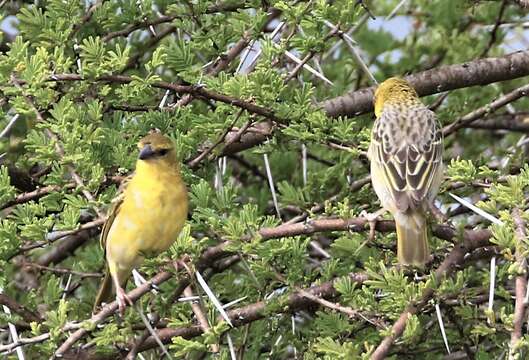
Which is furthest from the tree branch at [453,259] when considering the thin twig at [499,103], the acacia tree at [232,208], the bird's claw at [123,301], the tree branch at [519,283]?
the thin twig at [499,103]

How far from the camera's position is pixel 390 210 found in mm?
4426

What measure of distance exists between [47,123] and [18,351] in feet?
2.62

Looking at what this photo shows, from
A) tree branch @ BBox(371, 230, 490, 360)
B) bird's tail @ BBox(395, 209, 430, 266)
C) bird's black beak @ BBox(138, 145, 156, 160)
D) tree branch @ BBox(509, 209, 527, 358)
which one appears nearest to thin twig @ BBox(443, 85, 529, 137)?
bird's tail @ BBox(395, 209, 430, 266)

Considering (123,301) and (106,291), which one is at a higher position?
(123,301)

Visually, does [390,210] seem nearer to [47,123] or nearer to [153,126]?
[153,126]

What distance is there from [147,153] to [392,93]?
66.6 inches

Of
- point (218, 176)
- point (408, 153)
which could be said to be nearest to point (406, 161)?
point (408, 153)

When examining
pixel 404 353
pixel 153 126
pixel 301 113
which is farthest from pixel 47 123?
pixel 404 353

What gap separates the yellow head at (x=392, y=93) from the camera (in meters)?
5.34

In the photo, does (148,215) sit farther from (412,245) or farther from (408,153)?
(408,153)

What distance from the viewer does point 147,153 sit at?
405cm

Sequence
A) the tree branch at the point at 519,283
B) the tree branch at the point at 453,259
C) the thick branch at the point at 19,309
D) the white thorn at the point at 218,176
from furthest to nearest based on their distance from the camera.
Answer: the white thorn at the point at 218,176 < the thick branch at the point at 19,309 < the tree branch at the point at 453,259 < the tree branch at the point at 519,283

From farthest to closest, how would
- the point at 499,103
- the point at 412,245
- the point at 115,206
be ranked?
1. the point at 499,103
2. the point at 115,206
3. the point at 412,245

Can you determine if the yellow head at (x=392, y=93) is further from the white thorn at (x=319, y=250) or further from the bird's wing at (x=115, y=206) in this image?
the bird's wing at (x=115, y=206)
